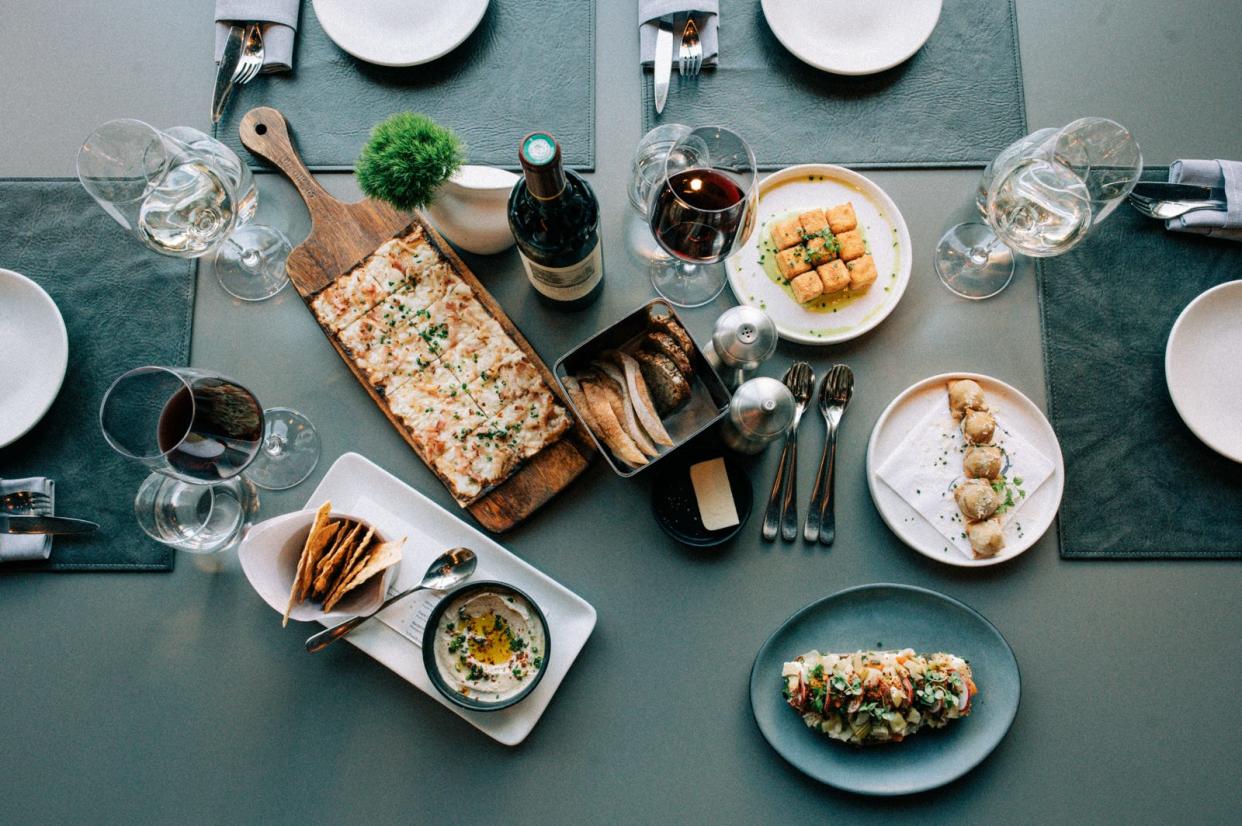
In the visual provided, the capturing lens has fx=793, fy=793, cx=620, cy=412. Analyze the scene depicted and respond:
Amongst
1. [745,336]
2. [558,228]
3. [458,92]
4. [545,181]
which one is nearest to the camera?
[545,181]

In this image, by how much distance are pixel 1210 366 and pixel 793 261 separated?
0.76 meters

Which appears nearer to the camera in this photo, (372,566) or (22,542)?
(372,566)

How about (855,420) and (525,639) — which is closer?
(525,639)

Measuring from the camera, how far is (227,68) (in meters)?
1.48

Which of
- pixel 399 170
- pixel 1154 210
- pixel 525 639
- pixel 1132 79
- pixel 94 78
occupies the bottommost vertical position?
pixel 525 639

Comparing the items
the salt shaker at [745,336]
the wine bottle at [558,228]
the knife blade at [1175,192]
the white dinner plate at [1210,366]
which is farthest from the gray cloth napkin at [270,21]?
the white dinner plate at [1210,366]

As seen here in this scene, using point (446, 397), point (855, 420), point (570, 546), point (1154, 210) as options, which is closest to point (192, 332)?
point (446, 397)

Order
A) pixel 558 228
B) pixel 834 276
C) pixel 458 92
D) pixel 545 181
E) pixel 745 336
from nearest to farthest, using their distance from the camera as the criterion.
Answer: pixel 545 181
pixel 558 228
pixel 745 336
pixel 834 276
pixel 458 92

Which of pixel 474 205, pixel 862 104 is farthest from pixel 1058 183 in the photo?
pixel 474 205

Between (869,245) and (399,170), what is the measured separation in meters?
0.82

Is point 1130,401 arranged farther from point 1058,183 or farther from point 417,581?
point 417,581

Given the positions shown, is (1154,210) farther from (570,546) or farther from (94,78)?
(94,78)

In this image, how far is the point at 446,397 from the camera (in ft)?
4.61

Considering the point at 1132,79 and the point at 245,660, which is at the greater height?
the point at 1132,79
